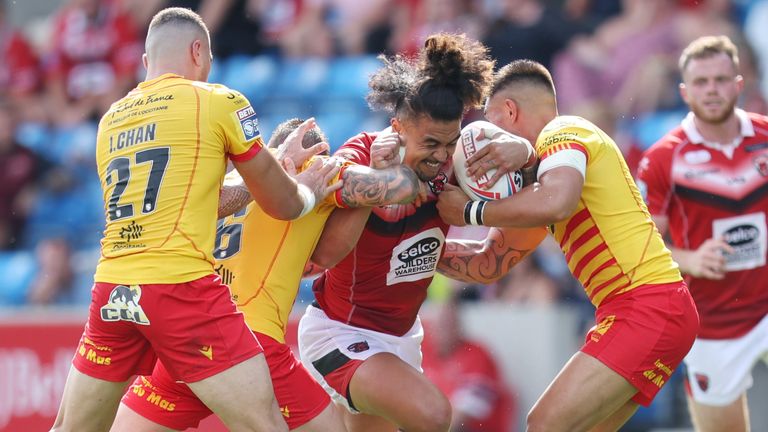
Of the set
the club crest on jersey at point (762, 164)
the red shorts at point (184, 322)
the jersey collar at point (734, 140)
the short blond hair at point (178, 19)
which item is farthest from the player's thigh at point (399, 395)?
the club crest on jersey at point (762, 164)

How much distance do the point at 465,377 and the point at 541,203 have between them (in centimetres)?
445

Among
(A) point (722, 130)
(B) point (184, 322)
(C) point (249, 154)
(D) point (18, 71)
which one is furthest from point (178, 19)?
(D) point (18, 71)

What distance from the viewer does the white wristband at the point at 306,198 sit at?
18.6 ft

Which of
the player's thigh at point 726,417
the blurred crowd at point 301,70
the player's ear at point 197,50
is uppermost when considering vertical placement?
the blurred crowd at point 301,70

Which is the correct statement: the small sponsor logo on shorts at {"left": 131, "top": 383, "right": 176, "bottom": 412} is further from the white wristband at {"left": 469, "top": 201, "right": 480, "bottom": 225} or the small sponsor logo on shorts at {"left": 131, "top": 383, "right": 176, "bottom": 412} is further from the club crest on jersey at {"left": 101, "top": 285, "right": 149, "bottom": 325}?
the white wristband at {"left": 469, "top": 201, "right": 480, "bottom": 225}

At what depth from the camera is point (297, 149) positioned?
6090 millimetres

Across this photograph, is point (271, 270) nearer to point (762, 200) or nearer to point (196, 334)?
point (196, 334)

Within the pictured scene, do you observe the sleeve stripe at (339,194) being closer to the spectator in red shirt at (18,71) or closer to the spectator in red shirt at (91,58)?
the spectator in red shirt at (91,58)

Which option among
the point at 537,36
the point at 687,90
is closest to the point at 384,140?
the point at 687,90

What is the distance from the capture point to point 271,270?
19.3 feet

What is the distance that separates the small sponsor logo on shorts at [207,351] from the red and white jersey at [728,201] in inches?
145

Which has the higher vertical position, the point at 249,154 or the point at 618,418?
the point at 249,154

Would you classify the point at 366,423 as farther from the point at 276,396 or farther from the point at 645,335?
the point at 645,335

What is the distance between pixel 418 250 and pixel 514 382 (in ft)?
13.2
